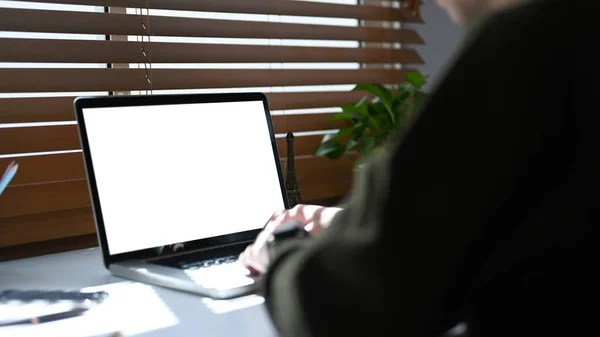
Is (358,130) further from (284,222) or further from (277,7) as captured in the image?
(284,222)

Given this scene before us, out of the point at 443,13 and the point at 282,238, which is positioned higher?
the point at 443,13

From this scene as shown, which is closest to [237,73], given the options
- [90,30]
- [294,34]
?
[294,34]

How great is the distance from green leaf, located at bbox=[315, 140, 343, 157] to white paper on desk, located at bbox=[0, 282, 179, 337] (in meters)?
0.79

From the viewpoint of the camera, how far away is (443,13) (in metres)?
2.24

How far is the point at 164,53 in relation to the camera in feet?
5.09

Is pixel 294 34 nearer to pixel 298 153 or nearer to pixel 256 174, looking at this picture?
pixel 298 153

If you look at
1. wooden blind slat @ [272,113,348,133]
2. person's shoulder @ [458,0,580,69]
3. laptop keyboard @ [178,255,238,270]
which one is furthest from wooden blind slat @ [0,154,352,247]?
person's shoulder @ [458,0,580,69]

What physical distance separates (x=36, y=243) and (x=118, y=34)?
0.46 metres

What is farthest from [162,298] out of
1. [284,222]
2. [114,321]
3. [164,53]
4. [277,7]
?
[277,7]

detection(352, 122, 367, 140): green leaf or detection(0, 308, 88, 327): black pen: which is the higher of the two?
detection(352, 122, 367, 140): green leaf

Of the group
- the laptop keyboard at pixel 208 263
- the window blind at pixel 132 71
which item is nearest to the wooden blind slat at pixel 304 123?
the window blind at pixel 132 71

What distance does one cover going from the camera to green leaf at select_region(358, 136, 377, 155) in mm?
1718

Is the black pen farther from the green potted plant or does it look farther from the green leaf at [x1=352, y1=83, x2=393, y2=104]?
the green leaf at [x1=352, y1=83, x2=393, y2=104]

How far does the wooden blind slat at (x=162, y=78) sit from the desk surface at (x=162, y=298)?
0.33m
